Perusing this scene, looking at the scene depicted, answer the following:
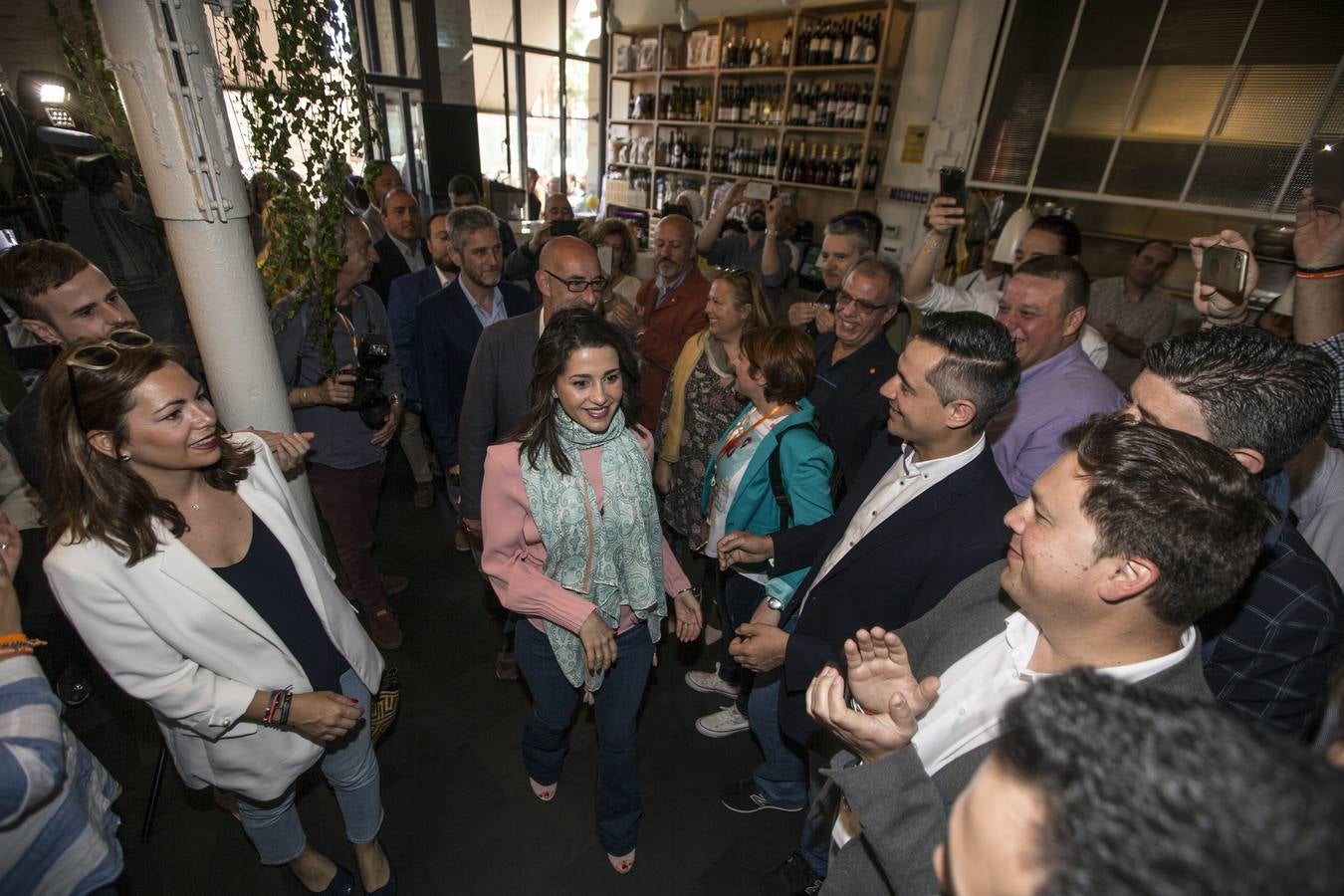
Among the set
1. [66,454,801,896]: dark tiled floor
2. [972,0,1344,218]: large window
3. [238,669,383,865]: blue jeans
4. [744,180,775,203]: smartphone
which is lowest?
[66,454,801,896]: dark tiled floor

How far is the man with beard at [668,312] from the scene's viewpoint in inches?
132

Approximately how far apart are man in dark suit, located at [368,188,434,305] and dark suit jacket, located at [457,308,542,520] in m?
1.83

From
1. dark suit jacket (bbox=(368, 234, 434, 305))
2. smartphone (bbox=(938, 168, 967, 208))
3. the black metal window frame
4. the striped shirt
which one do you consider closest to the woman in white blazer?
the striped shirt

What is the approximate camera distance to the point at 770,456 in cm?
193

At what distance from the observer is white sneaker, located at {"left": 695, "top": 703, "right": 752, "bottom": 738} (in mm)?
2453

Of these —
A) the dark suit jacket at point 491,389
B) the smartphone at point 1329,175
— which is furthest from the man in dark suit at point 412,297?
the smartphone at point 1329,175

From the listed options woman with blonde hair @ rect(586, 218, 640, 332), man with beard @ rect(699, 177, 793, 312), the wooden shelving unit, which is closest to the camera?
woman with blonde hair @ rect(586, 218, 640, 332)

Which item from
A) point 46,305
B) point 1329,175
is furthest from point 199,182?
point 1329,175

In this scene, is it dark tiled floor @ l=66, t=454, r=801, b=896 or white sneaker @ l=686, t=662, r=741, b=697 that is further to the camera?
white sneaker @ l=686, t=662, r=741, b=697

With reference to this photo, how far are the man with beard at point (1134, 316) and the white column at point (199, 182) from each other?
14.5ft

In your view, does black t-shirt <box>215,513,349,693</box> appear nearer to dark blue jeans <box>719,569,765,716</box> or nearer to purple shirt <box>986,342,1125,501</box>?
dark blue jeans <box>719,569,765,716</box>

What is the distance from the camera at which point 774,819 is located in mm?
2166

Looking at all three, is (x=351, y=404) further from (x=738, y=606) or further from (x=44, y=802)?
(x=738, y=606)

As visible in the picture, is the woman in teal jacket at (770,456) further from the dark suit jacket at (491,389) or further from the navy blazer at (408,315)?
the navy blazer at (408,315)
